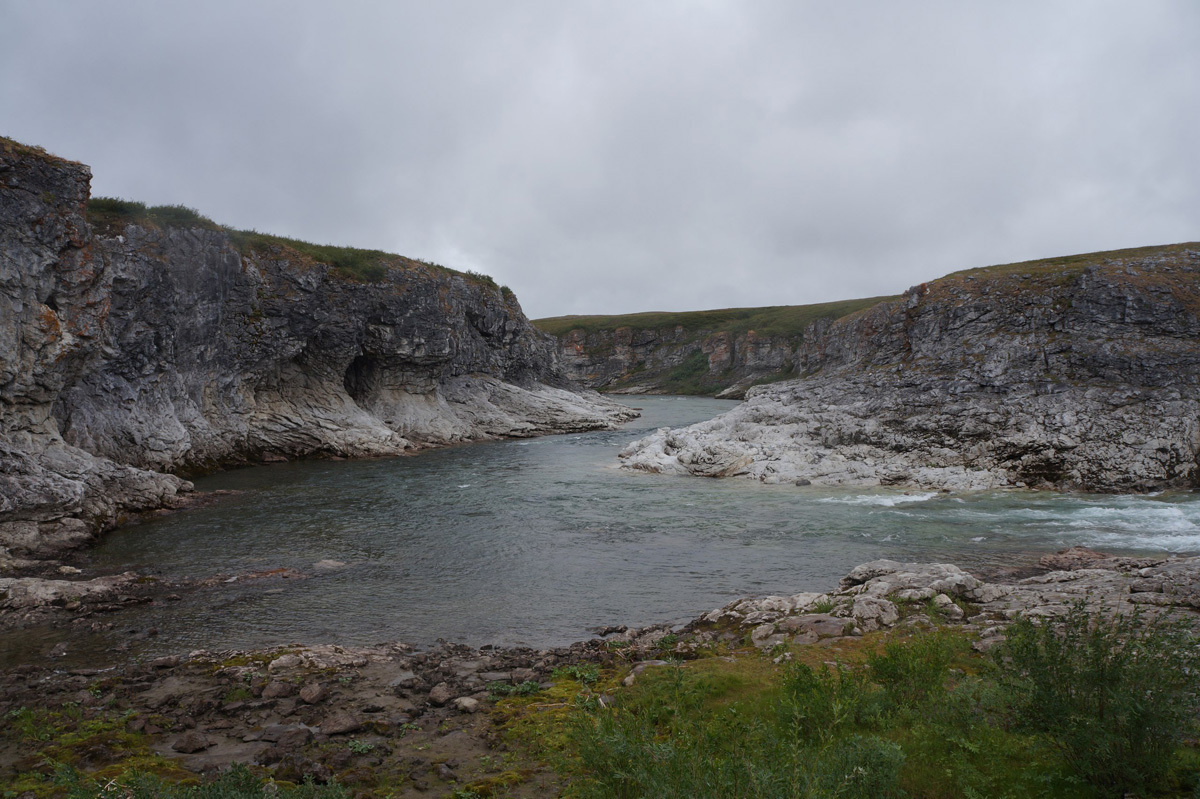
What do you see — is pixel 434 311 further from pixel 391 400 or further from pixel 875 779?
pixel 875 779

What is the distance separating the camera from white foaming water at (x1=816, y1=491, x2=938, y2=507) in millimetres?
25422

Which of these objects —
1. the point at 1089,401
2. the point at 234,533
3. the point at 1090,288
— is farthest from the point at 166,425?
the point at 1090,288

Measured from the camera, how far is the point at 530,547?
66.1ft

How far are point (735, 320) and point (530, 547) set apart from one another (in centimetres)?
12278

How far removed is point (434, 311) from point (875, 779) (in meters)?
52.0

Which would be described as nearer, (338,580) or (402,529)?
(338,580)

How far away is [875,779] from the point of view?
5211 millimetres

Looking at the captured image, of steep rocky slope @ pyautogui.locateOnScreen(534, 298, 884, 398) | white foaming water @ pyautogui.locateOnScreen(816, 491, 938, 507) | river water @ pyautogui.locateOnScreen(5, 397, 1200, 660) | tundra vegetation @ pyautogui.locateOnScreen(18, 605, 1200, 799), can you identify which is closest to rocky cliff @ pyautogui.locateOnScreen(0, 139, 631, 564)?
river water @ pyautogui.locateOnScreen(5, 397, 1200, 660)

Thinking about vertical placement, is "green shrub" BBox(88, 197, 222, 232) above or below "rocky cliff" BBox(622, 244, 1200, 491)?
above

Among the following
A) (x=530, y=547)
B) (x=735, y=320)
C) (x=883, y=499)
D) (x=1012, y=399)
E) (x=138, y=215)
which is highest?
(x=735, y=320)

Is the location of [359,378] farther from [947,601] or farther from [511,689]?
[947,601]

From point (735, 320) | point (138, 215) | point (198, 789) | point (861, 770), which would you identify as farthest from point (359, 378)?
point (735, 320)

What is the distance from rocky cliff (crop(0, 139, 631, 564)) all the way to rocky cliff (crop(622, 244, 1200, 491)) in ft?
70.8

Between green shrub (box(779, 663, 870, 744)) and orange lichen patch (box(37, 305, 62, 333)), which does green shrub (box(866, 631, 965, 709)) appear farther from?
orange lichen patch (box(37, 305, 62, 333))
